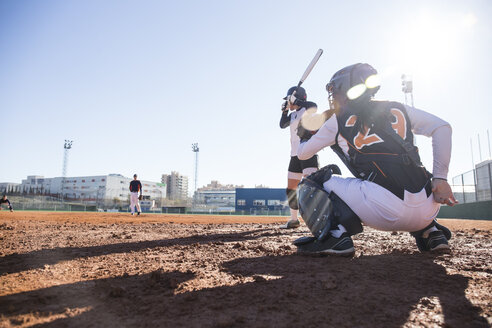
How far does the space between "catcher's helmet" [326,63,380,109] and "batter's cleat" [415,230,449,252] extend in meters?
1.26

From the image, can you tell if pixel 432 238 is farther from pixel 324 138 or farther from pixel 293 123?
pixel 293 123

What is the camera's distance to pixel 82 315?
106cm

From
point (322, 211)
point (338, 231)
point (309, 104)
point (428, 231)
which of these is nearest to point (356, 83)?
point (322, 211)

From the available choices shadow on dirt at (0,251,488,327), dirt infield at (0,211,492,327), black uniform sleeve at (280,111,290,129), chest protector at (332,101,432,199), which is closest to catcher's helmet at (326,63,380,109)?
chest protector at (332,101,432,199)

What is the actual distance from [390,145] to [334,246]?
89cm

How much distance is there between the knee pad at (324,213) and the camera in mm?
2289

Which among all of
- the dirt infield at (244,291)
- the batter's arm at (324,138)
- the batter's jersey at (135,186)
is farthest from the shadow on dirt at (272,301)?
the batter's jersey at (135,186)

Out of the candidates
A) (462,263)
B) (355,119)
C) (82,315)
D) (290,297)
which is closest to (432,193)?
(462,263)

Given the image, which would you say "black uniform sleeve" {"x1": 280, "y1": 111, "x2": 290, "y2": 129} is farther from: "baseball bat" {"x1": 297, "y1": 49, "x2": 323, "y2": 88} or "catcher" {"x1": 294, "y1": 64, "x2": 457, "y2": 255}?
"catcher" {"x1": 294, "y1": 64, "x2": 457, "y2": 255}

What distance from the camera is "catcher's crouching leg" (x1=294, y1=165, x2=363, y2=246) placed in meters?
2.29

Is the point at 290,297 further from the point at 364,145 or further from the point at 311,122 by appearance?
the point at 311,122

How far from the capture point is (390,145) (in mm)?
2266

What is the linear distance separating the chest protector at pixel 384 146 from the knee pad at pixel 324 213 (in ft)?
1.08

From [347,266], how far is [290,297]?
738mm
